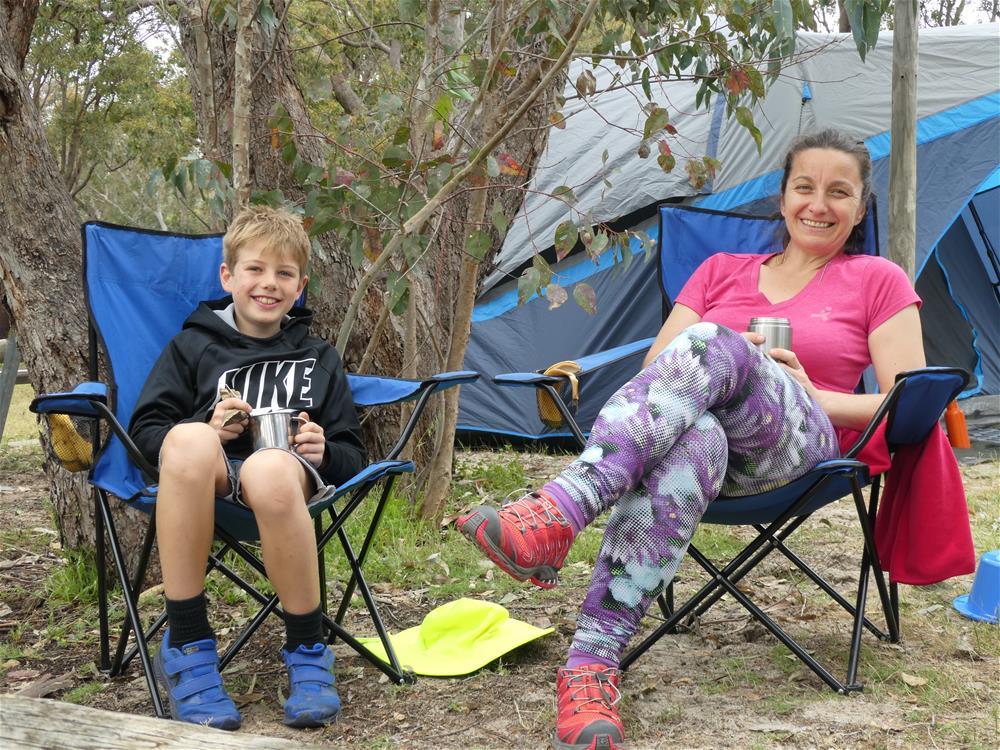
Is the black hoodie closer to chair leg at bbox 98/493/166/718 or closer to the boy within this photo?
the boy

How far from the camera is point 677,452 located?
Result: 5.62 feet

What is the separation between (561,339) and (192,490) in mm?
3038

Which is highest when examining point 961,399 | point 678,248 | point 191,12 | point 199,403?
point 191,12

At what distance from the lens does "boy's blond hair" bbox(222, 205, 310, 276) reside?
2070mm

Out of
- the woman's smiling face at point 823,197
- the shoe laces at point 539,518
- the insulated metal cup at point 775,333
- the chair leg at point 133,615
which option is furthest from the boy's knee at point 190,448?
the woman's smiling face at point 823,197

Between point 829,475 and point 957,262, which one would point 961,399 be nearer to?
point 957,262

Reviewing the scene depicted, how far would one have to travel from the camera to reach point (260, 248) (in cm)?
206

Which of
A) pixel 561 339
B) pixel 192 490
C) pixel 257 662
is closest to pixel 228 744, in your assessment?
pixel 192 490

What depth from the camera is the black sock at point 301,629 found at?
1.80 metres

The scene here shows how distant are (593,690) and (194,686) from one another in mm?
646

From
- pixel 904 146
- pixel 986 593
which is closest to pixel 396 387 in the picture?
pixel 986 593

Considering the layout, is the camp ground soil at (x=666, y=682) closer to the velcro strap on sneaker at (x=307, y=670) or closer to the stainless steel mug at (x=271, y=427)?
the velcro strap on sneaker at (x=307, y=670)

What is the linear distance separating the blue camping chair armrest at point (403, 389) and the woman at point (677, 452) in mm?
406

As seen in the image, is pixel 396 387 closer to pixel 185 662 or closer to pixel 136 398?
pixel 136 398
